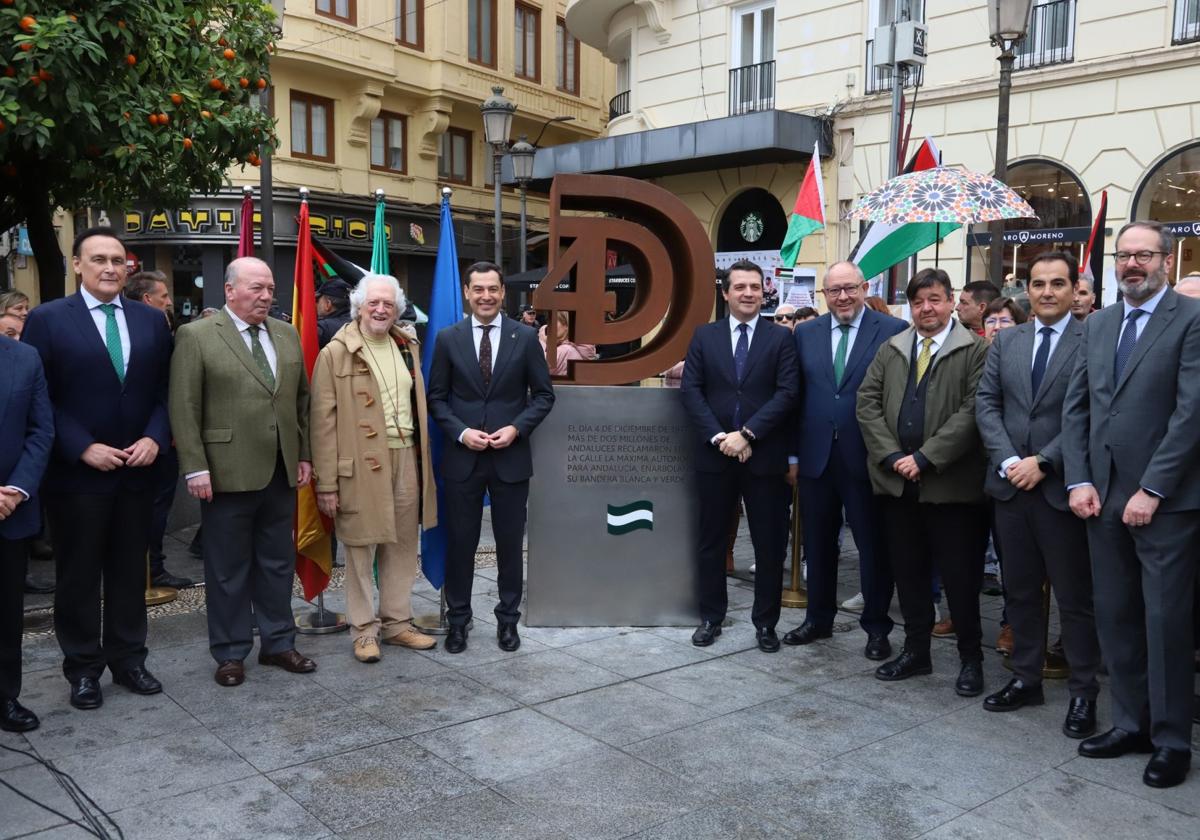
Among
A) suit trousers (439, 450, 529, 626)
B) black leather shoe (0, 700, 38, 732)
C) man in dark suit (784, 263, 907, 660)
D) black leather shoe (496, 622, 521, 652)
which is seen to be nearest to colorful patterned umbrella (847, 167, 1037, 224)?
man in dark suit (784, 263, 907, 660)

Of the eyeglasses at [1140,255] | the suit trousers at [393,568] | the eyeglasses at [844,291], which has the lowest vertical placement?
the suit trousers at [393,568]

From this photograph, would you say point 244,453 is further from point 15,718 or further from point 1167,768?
point 1167,768

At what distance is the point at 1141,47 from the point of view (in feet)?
44.3

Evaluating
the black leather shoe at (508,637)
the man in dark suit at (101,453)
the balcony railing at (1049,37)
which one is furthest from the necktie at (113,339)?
the balcony railing at (1049,37)

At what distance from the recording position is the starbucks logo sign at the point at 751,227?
62.5ft

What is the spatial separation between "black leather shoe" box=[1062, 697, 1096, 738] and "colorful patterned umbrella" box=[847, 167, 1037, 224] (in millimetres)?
3091

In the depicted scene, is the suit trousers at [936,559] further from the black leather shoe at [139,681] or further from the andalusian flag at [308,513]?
the black leather shoe at [139,681]

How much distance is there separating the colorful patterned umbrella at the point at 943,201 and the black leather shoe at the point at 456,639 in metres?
3.60

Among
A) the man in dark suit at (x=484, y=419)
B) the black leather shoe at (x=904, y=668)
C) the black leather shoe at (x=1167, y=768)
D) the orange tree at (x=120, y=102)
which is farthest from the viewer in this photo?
the orange tree at (x=120, y=102)

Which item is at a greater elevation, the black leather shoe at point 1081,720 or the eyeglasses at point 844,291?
the eyeglasses at point 844,291

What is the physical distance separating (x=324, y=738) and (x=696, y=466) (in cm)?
270

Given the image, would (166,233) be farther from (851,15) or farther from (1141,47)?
(1141,47)

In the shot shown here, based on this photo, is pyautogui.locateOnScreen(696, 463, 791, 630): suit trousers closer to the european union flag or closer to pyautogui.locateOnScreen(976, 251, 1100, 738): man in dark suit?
pyautogui.locateOnScreen(976, 251, 1100, 738): man in dark suit

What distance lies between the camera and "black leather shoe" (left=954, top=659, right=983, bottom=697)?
5.11 m
